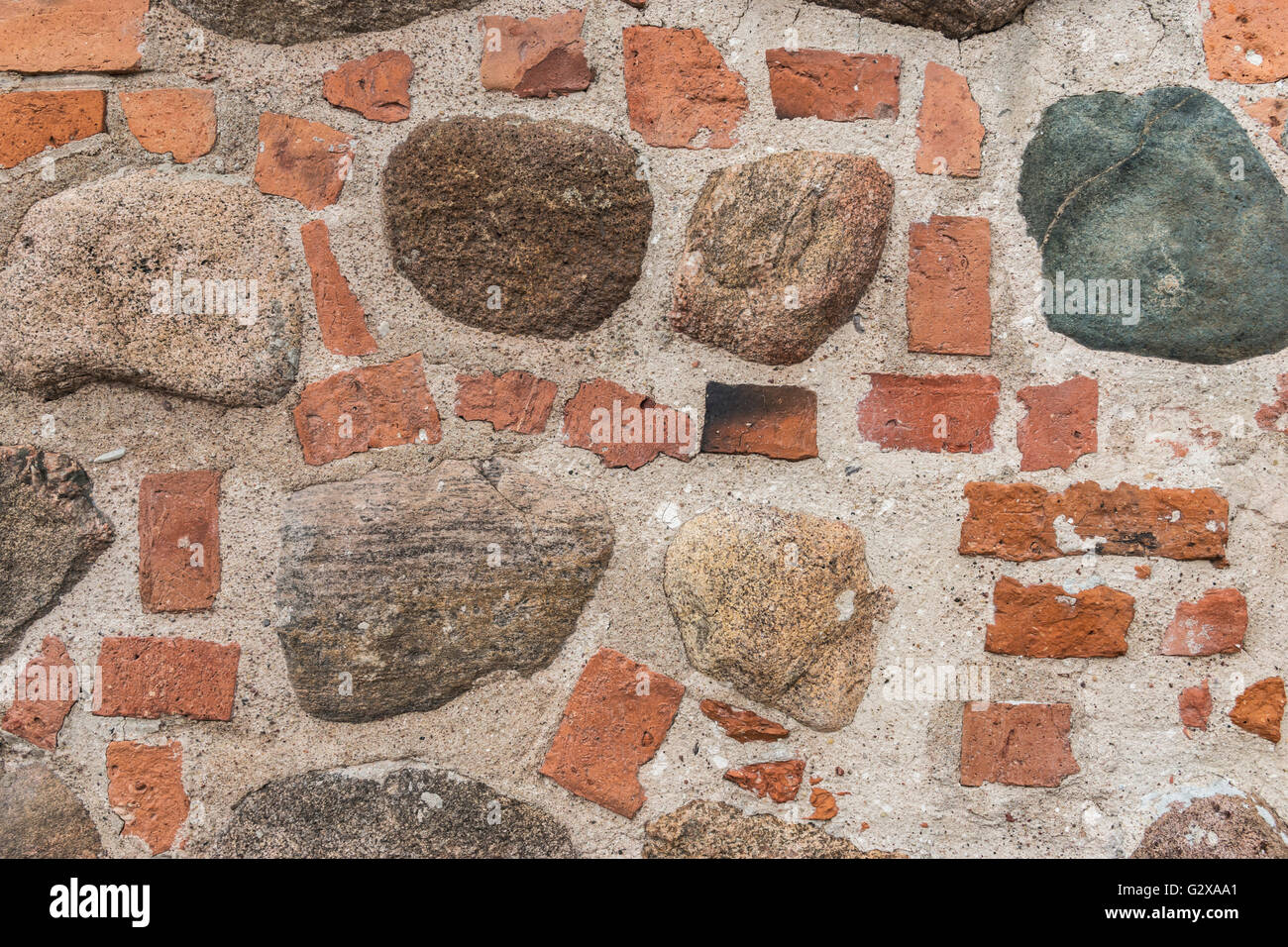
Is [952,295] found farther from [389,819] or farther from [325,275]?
[389,819]

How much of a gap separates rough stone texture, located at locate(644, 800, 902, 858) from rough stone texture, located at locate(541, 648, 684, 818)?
0.06 meters

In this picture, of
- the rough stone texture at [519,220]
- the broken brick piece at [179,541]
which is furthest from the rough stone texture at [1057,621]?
the broken brick piece at [179,541]

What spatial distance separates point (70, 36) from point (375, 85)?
0.40 meters

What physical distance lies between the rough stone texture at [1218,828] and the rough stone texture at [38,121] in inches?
64.2

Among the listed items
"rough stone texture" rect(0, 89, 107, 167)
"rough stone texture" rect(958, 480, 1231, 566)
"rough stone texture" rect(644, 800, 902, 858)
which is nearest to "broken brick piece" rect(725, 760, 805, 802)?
"rough stone texture" rect(644, 800, 902, 858)

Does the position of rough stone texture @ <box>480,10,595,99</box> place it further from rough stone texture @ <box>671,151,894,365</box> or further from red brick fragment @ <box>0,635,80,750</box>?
red brick fragment @ <box>0,635,80,750</box>

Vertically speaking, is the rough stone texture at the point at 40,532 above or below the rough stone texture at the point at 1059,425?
below

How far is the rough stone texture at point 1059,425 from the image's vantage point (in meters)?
1.08

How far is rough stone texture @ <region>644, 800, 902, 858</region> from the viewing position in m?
1.10

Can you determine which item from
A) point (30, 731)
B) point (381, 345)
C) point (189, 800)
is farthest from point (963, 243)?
point (30, 731)

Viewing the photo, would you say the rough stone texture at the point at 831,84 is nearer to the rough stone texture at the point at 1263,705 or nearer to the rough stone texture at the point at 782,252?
the rough stone texture at the point at 782,252

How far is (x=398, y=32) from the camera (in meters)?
1.10

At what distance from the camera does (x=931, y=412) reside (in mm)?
1093

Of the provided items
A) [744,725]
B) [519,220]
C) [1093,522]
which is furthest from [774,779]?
[519,220]
